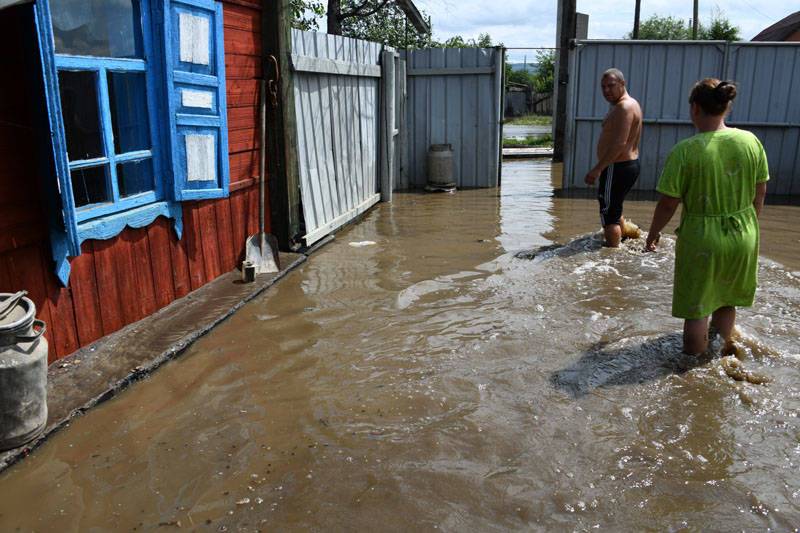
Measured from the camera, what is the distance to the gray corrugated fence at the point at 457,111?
11602mm

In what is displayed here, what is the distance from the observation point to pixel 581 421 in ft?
11.8

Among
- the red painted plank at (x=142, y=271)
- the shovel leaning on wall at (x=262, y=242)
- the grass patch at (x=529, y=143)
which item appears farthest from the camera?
the grass patch at (x=529, y=143)

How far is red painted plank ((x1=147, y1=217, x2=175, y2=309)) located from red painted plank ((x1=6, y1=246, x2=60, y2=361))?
3.41 feet

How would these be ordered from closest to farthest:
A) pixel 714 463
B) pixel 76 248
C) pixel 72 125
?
pixel 714 463 → pixel 76 248 → pixel 72 125

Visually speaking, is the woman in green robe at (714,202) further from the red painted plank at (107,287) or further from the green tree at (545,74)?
the green tree at (545,74)

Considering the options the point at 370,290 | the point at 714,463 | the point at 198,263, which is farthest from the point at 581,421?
the point at 198,263

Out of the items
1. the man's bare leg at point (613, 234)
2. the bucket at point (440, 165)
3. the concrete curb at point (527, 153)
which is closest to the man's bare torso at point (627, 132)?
the man's bare leg at point (613, 234)

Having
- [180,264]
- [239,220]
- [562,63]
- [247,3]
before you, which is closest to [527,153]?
[562,63]

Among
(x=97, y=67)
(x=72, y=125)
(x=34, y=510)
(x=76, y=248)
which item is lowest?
(x=34, y=510)

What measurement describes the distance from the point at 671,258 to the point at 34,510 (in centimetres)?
593

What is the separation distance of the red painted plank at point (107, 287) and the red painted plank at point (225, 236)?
142 cm

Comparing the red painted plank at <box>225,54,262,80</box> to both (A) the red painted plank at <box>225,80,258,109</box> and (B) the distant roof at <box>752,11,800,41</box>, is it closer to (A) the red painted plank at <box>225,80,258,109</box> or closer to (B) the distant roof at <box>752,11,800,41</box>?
(A) the red painted plank at <box>225,80,258,109</box>

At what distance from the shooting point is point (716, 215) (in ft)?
13.0

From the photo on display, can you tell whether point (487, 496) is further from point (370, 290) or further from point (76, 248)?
point (370, 290)
